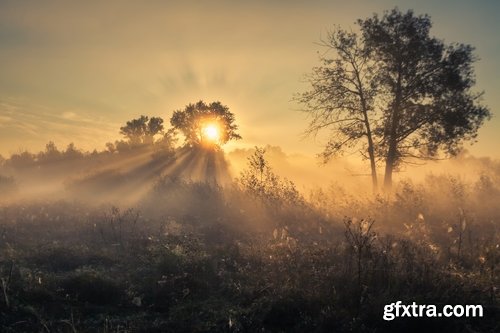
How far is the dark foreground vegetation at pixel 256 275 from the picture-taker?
6730 millimetres

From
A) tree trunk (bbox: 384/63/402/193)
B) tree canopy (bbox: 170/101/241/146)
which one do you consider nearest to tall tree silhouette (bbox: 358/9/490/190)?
tree trunk (bbox: 384/63/402/193)

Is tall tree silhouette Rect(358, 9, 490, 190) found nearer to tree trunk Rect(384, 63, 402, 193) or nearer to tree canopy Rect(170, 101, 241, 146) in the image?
tree trunk Rect(384, 63, 402, 193)

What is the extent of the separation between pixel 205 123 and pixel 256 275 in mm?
44730

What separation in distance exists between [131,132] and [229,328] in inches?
2131

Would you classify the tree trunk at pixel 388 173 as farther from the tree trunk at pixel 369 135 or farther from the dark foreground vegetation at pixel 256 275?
the dark foreground vegetation at pixel 256 275

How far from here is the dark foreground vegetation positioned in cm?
673

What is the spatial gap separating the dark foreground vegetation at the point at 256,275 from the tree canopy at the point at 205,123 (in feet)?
119

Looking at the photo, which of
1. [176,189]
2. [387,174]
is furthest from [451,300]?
[176,189]

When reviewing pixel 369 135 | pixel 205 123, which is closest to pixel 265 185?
pixel 369 135

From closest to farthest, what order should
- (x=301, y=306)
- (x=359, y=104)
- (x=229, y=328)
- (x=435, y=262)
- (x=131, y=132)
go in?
(x=229, y=328) → (x=301, y=306) → (x=435, y=262) → (x=359, y=104) → (x=131, y=132)

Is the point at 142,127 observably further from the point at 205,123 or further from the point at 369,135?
the point at 369,135

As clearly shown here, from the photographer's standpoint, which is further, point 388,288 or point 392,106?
point 392,106

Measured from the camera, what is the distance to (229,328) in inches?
253

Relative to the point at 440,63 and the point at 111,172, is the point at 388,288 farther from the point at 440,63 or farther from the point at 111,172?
the point at 111,172
